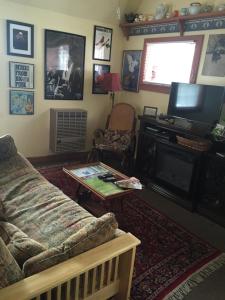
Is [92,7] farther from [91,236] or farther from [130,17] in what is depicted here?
[91,236]

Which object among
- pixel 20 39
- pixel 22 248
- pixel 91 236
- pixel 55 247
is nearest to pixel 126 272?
Answer: pixel 91 236

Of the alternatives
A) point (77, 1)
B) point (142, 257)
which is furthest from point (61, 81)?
point (142, 257)

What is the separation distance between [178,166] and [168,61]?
1.62 m

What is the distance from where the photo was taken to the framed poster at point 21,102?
11.9 feet

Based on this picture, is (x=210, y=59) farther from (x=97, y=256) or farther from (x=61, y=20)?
(x=97, y=256)

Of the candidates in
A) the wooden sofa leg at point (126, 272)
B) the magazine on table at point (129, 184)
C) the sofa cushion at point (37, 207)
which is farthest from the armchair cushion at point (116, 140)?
the wooden sofa leg at point (126, 272)

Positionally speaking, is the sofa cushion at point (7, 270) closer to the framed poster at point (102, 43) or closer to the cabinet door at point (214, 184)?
the cabinet door at point (214, 184)

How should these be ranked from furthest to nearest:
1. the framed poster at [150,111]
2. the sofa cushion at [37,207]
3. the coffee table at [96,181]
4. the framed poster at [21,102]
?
the framed poster at [150,111]
the framed poster at [21,102]
the coffee table at [96,181]
the sofa cushion at [37,207]

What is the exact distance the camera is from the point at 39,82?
3.80m

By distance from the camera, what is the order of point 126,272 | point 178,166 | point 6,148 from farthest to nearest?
point 178,166 < point 6,148 < point 126,272

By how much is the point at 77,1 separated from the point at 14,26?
98 cm

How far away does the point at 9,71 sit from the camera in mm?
3514

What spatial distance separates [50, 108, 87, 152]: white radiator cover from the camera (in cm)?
391

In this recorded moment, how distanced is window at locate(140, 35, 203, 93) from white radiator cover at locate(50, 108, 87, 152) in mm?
1161
